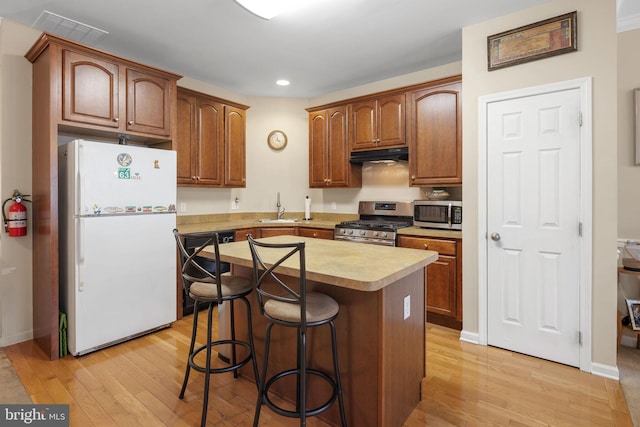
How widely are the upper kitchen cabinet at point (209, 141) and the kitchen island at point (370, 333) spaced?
216 centimetres

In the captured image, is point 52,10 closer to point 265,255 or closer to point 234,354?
point 265,255

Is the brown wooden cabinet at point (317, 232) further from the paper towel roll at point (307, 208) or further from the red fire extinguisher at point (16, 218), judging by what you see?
the red fire extinguisher at point (16, 218)

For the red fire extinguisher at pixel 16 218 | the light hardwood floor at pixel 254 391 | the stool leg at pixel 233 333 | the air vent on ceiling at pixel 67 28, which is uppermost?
the air vent on ceiling at pixel 67 28

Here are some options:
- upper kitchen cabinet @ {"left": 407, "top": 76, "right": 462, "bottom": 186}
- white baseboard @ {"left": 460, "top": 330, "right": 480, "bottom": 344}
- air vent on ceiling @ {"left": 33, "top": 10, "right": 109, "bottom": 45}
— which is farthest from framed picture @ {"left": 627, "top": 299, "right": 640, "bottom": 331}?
air vent on ceiling @ {"left": 33, "top": 10, "right": 109, "bottom": 45}

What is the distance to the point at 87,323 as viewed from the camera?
2635mm

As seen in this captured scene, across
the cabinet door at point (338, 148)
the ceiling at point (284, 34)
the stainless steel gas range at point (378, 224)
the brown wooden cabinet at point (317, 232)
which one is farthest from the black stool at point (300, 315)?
the cabinet door at point (338, 148)

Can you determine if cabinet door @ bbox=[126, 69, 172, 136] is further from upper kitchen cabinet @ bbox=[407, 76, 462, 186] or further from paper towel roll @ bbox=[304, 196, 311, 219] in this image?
upper kitchen cabinet @ bbox=[407, 76, 462, 186]

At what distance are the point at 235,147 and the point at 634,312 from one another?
4.31 metres

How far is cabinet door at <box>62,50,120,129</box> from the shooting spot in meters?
2.63

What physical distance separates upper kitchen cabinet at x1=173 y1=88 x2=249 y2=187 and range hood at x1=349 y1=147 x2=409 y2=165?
154cm

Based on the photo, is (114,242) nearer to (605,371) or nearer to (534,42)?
(534,42)

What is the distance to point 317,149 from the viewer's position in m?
4.50

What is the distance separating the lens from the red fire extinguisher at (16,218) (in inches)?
108

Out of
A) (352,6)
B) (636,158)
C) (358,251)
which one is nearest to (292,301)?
(358,251)
